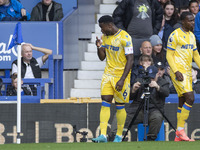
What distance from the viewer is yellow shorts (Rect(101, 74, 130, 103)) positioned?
11570mm

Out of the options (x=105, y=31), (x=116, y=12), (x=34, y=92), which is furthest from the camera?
(x=116, y=12)

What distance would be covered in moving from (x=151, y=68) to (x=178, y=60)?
68cm

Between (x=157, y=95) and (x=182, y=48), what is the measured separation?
3.34 ft

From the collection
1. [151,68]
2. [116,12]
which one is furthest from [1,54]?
[151,68]

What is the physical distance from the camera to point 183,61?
39.7 feet

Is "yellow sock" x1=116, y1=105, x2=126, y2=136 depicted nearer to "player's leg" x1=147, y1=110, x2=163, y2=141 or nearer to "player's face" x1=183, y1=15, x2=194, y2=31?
"player's leg" x1=147, y1=110, x2=163, y2=141

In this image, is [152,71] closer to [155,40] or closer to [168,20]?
[155,40]

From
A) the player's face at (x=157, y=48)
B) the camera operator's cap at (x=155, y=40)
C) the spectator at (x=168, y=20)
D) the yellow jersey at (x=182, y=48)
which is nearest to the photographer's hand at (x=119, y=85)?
the yellow jersey at (x=182, y=48)

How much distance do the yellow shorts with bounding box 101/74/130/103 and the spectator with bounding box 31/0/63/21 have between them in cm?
440

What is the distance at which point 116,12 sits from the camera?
Result: 48.7 ft

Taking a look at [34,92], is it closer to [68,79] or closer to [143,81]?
[68,79]

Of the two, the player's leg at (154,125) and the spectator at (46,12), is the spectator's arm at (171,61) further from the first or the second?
the spectator at (46,12)

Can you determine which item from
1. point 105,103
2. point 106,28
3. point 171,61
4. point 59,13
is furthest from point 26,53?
point 171,61

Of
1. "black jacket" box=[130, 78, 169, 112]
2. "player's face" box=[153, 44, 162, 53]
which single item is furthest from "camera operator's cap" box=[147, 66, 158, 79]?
"player's face" box=[153, 44, 162, 53]
